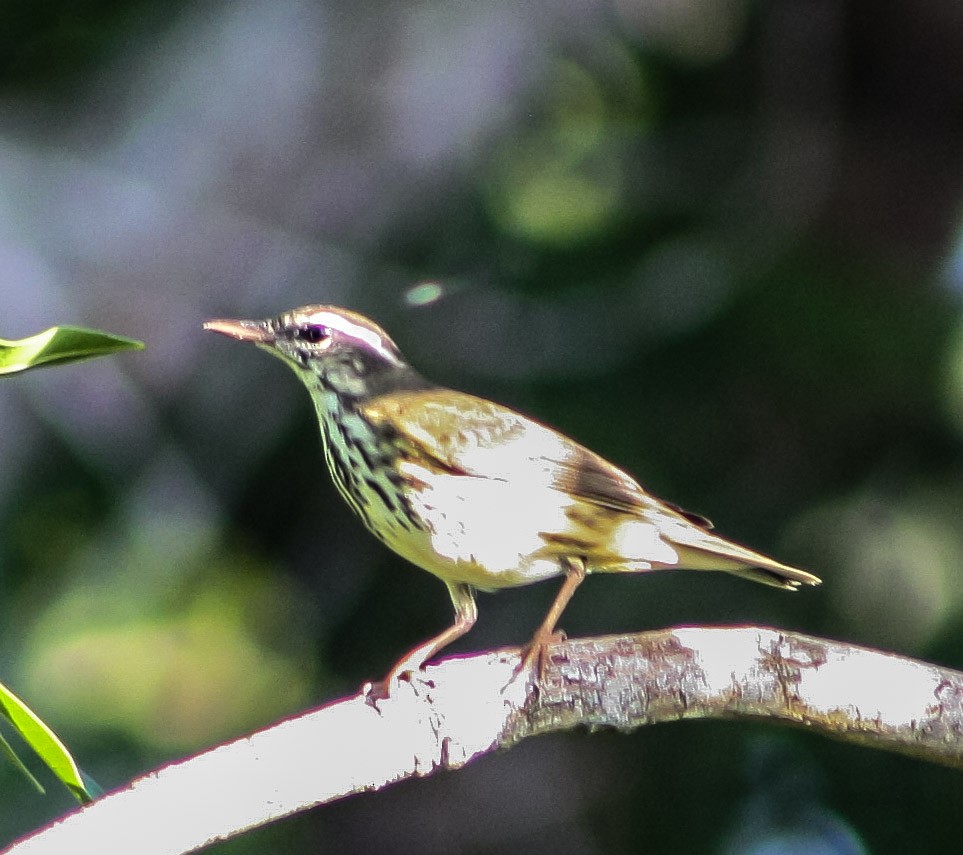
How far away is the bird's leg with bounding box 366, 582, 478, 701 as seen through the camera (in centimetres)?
138

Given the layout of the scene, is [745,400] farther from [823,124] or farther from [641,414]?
[823,124]

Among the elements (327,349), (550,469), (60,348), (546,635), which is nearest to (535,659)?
(546,635)

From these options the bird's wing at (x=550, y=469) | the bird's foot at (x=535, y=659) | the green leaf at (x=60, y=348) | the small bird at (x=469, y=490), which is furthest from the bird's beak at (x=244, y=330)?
the bird's foot at (x=535, y=659)

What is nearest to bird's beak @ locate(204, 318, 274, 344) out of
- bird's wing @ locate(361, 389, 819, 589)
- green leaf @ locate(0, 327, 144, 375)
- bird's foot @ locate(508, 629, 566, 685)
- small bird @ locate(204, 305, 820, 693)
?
small bird @ locate(204, 305, 820, 693)

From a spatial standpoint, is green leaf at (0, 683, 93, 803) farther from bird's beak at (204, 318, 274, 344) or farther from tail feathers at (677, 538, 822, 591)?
tail feathers at (677, 538, 822, 591)

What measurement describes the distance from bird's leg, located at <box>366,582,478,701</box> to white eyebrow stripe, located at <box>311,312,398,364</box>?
0.29m

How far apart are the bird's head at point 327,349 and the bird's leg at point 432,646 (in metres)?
0.26

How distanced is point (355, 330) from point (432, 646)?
39 centimetres

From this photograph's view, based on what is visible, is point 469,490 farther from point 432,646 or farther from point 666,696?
point 666,696

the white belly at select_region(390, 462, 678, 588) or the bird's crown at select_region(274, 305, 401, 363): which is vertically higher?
the bird's crown at select_region(274, 305, 401, 363)

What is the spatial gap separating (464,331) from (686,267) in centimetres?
47

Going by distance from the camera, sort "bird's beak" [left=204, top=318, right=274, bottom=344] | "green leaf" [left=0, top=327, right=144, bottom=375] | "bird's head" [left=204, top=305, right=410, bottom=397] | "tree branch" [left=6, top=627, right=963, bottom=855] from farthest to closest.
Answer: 1. "bird's head" [left=204, top=305, right=410, bottom=397]
2. "bird's beak" [left=204, top=318, right=274, bottom=344]
3. "tree branch" [left=6, top=627, right=963, bottom=855]
4. "green leaf" [left=0, top=327, right=144, bottom=375]

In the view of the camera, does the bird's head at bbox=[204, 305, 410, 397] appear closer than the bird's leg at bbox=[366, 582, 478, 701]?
No

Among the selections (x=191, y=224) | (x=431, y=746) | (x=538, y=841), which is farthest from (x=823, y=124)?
(x=431, y=746)
